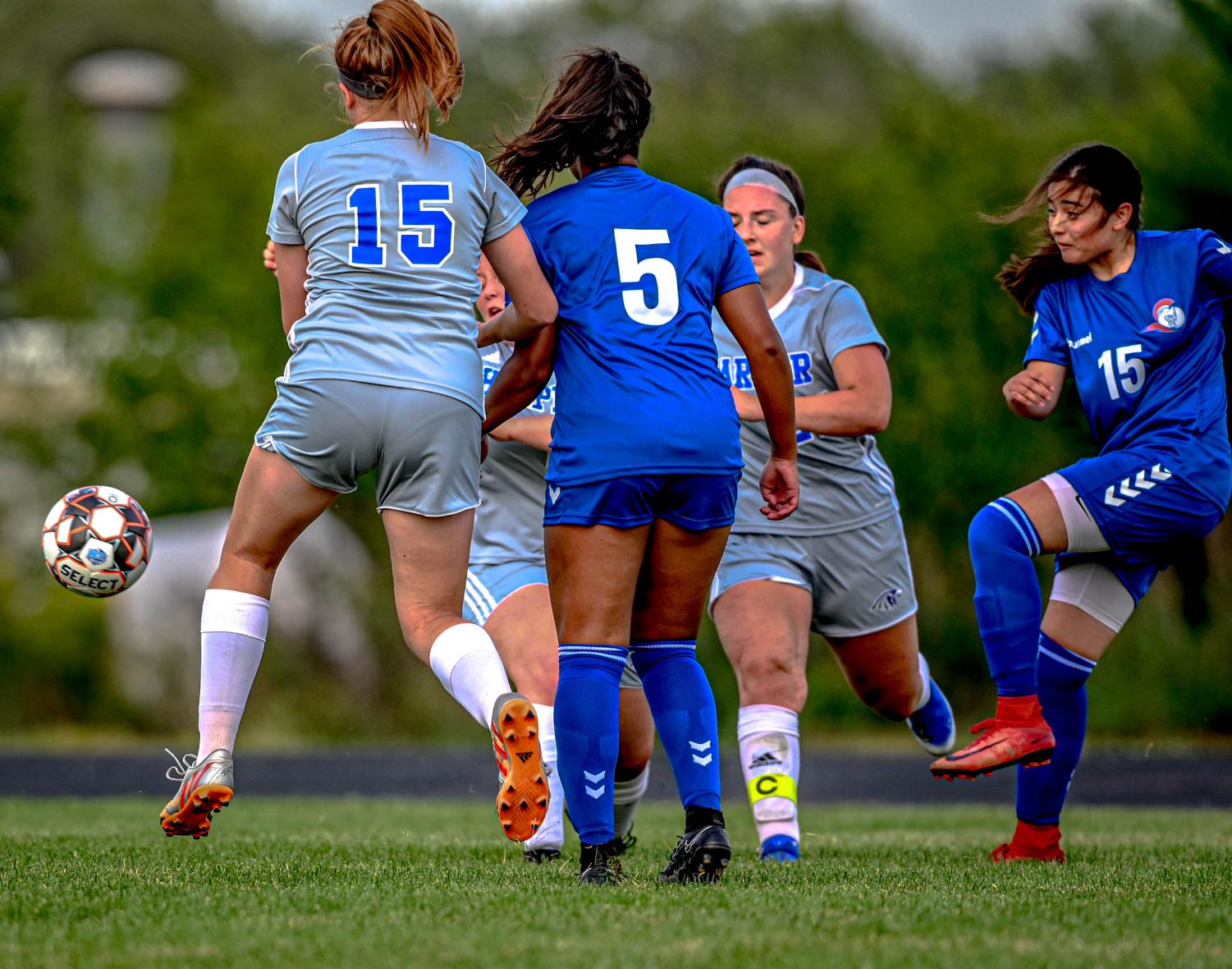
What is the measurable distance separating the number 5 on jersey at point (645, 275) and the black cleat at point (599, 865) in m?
1.47

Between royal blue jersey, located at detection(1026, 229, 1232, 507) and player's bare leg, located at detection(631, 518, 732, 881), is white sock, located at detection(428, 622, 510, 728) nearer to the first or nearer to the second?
player's bare leg, located at detection(631, 518, 732, 881)

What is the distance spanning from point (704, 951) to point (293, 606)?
1313cm

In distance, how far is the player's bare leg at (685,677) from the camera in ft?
15.0

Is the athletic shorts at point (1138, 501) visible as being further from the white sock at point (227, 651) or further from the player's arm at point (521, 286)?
the white sock at point (227, 651)

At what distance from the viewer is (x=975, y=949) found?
3.52 metres

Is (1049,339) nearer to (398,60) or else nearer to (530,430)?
(530,430)

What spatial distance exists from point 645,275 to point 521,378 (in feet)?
1.65

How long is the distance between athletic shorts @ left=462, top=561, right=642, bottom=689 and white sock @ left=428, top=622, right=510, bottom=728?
57.5 inches

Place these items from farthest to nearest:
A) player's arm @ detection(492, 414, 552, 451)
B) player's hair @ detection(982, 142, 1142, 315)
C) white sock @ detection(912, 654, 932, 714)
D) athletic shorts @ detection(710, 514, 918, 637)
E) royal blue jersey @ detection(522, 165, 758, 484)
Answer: white sock @ detection(912, 654, 932, 714), athletic shorts @ detection(710, 514, 918, 637), player's arm @ detection(492, 414, 552, 451), player's hair @ detection(982, 142, 1142, 315), royal blue jersey @ detection(522, 165, 758, 484)

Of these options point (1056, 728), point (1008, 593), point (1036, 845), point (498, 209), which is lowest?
point (1036, 845)

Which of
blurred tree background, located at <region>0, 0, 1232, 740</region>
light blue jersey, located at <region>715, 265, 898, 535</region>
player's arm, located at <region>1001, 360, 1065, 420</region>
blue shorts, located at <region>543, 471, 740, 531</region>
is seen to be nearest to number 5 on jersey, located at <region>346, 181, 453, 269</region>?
blurred tree background, located at <region>0, 0, 1232, 740</region>

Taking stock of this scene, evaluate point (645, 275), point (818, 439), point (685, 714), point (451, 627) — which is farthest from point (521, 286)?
point (818, 439)

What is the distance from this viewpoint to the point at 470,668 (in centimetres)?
461

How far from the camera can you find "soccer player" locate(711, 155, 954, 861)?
5.99 metres
